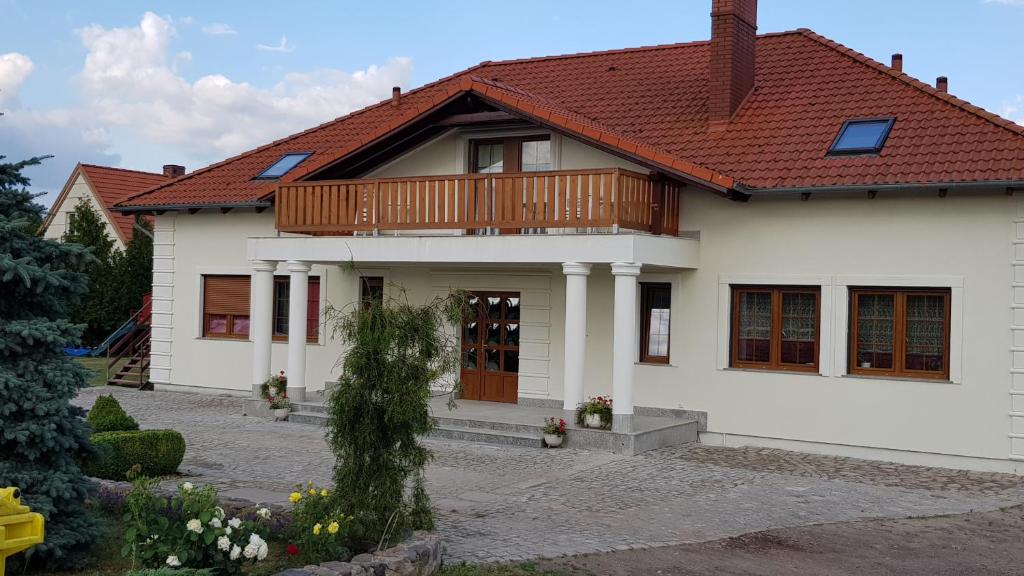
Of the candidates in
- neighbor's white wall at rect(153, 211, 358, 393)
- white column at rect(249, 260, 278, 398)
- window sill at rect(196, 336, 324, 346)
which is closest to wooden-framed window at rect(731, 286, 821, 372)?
neighbor's white wall at rect(153, 211, 358, 393)

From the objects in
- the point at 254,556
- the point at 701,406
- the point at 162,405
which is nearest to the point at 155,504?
the point at 254,556

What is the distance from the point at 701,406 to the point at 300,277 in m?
6.85

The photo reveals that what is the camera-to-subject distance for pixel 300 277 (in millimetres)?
17172

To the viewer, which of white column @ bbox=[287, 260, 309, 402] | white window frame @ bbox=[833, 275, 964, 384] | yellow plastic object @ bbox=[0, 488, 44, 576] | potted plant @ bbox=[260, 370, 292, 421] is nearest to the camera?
yellow plastic object @ bbox=[0, 488, 44, 576]

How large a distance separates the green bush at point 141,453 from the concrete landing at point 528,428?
3.89 m

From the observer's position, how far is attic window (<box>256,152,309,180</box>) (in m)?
19.8

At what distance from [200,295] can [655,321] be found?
9529mm

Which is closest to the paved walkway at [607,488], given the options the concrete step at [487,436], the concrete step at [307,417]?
the concrete step at [487,436]

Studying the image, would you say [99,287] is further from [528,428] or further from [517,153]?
[528,428]

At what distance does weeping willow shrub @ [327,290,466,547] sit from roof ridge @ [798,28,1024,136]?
969cm

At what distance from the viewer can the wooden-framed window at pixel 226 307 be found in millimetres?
20109

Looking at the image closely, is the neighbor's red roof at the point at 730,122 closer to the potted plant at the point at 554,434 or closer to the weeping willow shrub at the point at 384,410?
the potted plant at the point at 554,434

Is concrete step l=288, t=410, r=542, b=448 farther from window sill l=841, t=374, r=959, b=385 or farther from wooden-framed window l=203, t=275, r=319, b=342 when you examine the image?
wooden-framed window l=203, t=275, r=319, b=342

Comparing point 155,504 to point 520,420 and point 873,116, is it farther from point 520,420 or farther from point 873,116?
point 873,116
